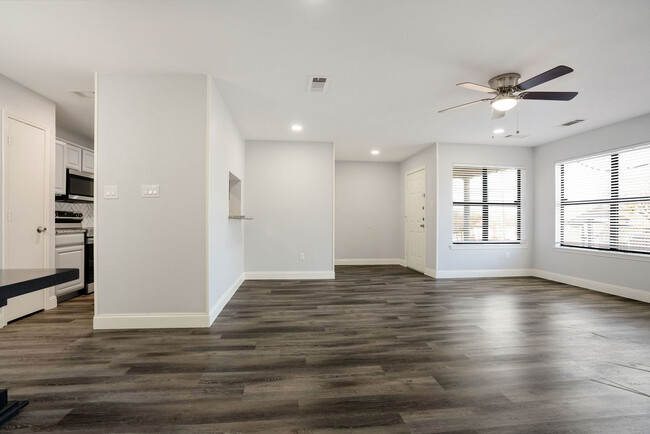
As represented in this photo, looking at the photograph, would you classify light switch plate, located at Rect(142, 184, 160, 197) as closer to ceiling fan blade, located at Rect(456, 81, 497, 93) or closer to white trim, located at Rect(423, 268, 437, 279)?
ceiling fan blade, located at Rect(456, 81, 497, 93)

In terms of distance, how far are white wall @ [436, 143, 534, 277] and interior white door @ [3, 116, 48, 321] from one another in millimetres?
6131

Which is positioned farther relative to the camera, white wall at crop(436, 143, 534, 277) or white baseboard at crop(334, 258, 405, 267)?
white baseboard at crop(334, 258, 405, 267)

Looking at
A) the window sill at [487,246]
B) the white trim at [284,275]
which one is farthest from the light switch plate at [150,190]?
the window sill at [487,246]

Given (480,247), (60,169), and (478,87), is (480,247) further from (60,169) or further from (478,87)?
(60,169)

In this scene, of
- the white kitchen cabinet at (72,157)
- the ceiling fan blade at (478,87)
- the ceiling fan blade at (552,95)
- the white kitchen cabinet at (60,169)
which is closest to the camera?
the ceiling fan blade at (478,87)

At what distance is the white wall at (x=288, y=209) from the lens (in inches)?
219

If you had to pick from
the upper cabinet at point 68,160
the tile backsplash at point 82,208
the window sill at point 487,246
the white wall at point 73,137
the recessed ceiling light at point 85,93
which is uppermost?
the recessed ceiling light at point 85,93

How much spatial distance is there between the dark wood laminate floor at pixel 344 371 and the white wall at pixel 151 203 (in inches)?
12.0

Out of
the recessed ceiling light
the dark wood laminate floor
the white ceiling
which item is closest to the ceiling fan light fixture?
the white ceiling

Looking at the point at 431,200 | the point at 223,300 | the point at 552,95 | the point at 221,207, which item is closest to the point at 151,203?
the point at 221,207

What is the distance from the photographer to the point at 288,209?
18.3 ft

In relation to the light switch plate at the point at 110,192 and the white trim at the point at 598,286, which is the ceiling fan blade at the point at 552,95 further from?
the light switch plate at the point at 110,192

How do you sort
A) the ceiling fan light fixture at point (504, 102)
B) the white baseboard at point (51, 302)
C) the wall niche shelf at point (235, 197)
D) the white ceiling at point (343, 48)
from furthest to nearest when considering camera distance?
1. the wall niche shelf at point (235, 197)
2. the white baseboard at point (51, 302)
3. the ceiling fan light fixture at point (504, 102)
4. the white ceiling at point (343, 48)

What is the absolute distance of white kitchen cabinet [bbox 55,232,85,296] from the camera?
3.88 meters
